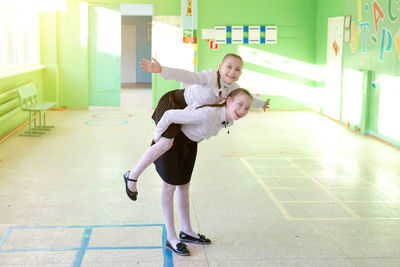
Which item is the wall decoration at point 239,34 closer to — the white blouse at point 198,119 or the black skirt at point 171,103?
the black skirt at point 171,103

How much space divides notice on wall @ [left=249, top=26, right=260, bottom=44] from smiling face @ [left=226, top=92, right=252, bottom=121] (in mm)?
7739

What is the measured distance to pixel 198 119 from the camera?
3.20m

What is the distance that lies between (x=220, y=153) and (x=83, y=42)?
5.23 metres

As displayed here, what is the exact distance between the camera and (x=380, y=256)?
137 inches

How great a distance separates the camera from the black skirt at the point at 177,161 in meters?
3.41

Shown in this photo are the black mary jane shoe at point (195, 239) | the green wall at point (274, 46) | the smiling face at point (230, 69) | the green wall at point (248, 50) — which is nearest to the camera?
the smiling face at point (230, 69)

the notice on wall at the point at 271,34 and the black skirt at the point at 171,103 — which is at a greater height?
the notice on wall at the point at 271,34

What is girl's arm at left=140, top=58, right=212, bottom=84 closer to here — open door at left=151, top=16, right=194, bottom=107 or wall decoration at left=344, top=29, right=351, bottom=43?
wall decoration at left=344, top=29, right=351, bottom=43

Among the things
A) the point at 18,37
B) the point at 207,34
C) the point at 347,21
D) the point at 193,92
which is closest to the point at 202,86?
the point at 193,92

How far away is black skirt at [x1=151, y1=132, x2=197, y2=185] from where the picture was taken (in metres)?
3.41

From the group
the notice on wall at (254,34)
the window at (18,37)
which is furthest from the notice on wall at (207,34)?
the window at (18,37)

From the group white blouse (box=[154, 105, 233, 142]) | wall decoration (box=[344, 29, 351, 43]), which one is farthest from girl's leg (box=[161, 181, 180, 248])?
wall decoration (box=[344, 29, 351, 43])

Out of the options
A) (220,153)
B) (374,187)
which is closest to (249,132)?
(220,153)

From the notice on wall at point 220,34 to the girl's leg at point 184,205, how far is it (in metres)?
7.46
